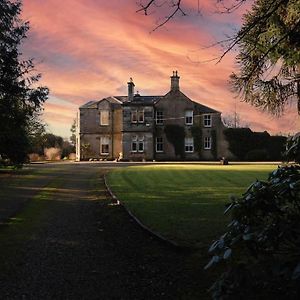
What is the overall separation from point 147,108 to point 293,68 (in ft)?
170

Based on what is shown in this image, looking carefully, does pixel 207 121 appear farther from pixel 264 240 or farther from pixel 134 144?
pixel 264 240

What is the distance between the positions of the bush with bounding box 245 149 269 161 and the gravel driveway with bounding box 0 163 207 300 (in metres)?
52.2

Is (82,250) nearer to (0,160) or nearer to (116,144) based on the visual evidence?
(0,160)

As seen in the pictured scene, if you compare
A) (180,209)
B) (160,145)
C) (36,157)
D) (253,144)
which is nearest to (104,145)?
(160,145)

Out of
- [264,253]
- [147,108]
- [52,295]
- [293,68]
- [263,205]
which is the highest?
[147,108]

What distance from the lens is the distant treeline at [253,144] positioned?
63719 mm

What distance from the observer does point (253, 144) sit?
6506cm

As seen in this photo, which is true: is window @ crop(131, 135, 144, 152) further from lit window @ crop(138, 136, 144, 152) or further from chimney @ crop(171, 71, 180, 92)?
chimney @ crop(171, 71, 180, 92)

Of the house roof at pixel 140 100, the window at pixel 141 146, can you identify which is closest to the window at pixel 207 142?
the window at pixel 141 146

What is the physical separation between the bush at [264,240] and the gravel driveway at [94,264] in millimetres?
2156

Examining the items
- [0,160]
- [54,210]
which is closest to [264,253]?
[54,210]

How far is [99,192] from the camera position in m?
20.9

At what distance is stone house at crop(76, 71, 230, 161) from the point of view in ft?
210

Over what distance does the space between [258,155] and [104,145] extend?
20.1 m
